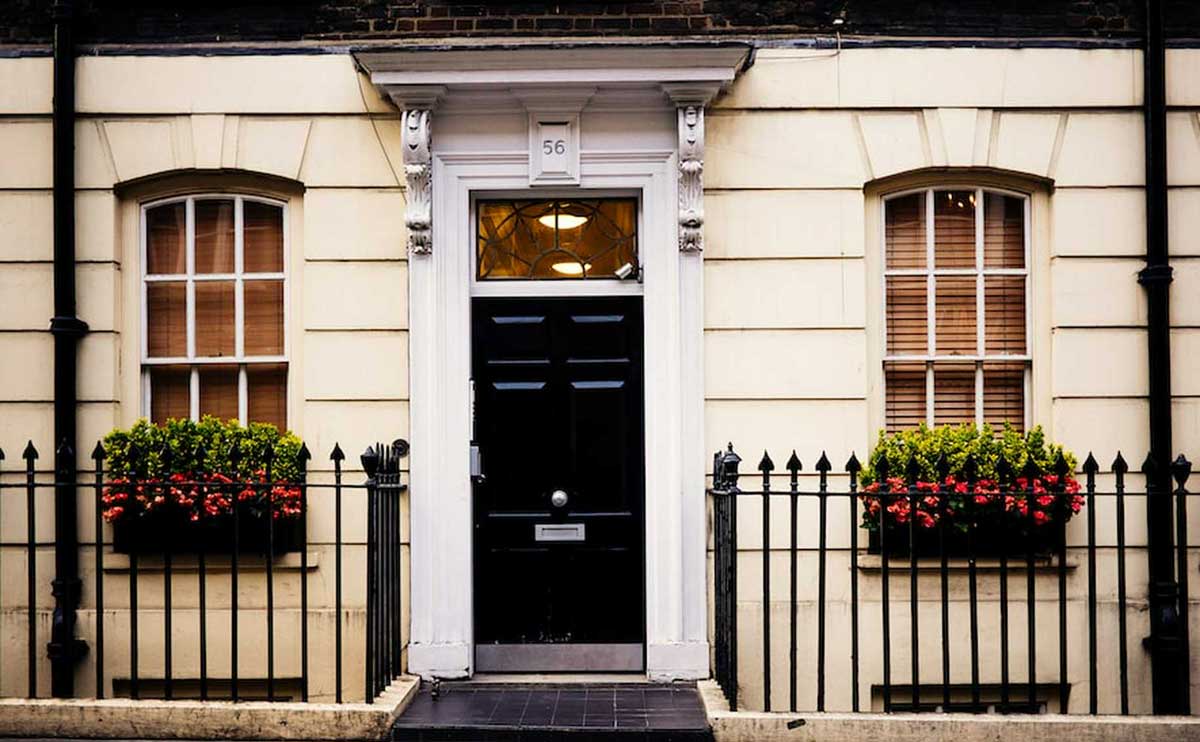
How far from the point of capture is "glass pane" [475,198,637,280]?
24.7 ft

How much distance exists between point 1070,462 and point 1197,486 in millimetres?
927

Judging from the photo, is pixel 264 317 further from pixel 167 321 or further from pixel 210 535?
pixel 210 535

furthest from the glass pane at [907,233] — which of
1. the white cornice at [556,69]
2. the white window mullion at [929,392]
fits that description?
the white cornice at [556,69]

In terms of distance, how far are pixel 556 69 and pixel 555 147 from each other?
47cm

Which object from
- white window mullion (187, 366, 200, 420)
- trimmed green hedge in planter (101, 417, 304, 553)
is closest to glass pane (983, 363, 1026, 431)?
trimmed green hedge in planter (101, 417, 304, 553)

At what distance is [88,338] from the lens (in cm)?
738

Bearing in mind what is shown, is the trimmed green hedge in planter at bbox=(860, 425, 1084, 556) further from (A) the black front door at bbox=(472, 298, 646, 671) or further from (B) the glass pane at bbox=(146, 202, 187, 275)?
(B) the glass pane at bbox=(146, 202, 187, 275)

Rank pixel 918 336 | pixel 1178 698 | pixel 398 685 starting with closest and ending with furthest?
pixel 398 685 < pixel 1178 698 < pixel 918 336

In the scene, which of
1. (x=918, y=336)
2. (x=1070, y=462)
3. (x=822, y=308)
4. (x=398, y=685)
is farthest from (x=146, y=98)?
(x=1070, y=462)

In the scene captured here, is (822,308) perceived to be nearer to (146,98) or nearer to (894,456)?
(894,456)

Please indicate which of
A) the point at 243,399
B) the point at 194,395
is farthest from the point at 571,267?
the point at 194,395

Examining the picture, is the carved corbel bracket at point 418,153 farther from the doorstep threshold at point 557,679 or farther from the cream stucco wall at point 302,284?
the doorstep threshold at point 557,679

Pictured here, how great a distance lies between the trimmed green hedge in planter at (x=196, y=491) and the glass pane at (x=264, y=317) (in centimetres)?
56

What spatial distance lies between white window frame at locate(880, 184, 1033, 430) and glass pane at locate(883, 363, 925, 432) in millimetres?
35
